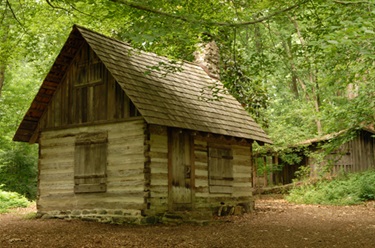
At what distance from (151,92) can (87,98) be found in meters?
2.11

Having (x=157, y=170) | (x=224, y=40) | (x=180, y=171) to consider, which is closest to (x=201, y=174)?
(x=180, y=171)

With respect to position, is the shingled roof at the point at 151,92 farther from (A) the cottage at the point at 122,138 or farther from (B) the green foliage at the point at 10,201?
(B) the green foliage at the point at 10,201

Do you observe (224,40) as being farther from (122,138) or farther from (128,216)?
(128,216)

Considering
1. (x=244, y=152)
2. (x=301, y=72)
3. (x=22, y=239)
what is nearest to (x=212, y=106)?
(x=244, y=152)

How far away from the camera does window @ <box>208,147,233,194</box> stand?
52.2 ft

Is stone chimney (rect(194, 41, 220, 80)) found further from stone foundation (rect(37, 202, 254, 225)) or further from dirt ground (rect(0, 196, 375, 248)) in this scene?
dirt ground (rect(0, 196, 375, 248))

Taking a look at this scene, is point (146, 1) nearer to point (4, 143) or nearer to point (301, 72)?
point (4, 143)

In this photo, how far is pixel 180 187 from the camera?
47.0 ft

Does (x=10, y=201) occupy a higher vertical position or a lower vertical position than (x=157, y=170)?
lower

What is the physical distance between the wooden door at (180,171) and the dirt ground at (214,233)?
1378mm

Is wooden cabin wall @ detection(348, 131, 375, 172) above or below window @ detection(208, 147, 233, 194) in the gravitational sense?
above

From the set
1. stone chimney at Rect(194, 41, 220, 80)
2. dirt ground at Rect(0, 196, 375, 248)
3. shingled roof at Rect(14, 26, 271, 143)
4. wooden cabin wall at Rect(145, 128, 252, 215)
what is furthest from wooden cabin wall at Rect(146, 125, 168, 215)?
stone chimney at Rect(194, 41, 220, 80)

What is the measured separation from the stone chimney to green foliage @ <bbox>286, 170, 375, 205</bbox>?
717cm

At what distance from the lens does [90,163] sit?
14164 millimetres
